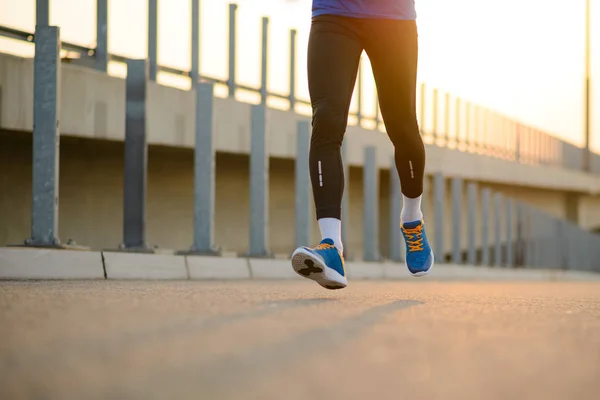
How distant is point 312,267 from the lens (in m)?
4.42

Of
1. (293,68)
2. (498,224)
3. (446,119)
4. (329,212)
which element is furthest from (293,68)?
(329,212)

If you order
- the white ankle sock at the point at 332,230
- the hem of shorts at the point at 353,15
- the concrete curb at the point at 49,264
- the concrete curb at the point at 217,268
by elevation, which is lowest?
the concrete curb at the point at 217,268

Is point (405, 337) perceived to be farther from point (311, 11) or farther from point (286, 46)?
point (286, 46)

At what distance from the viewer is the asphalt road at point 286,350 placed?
1860 mm

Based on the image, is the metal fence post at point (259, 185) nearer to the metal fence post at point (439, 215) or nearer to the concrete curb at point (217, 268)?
the concrete curb at point (217, 268)

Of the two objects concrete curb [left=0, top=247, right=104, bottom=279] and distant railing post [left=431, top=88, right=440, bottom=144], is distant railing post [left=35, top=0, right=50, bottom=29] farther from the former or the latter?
distant railing post [left=431, top=88, right=440, bottom=144]

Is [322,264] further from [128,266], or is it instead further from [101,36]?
[101,36]

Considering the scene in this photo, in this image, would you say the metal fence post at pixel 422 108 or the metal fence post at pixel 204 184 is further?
the metal fence post at pixel 422 108

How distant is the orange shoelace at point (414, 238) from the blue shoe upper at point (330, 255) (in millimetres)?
829

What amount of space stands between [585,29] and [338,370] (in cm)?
4799

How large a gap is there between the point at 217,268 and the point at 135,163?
1075mm

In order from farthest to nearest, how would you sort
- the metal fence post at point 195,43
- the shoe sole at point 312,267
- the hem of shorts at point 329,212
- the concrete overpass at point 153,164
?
the metal fence post at point 195,43 → the concrete overpass at point 153,164 → the hem of shorts at point 329,212 → the shoe sole at point 312,267

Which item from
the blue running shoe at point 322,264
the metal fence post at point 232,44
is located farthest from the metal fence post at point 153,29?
the blue running shoe at point 322,264

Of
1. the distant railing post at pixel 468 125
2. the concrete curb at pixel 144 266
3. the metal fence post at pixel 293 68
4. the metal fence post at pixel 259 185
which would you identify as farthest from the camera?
the distant railing post at pixel 468 125
